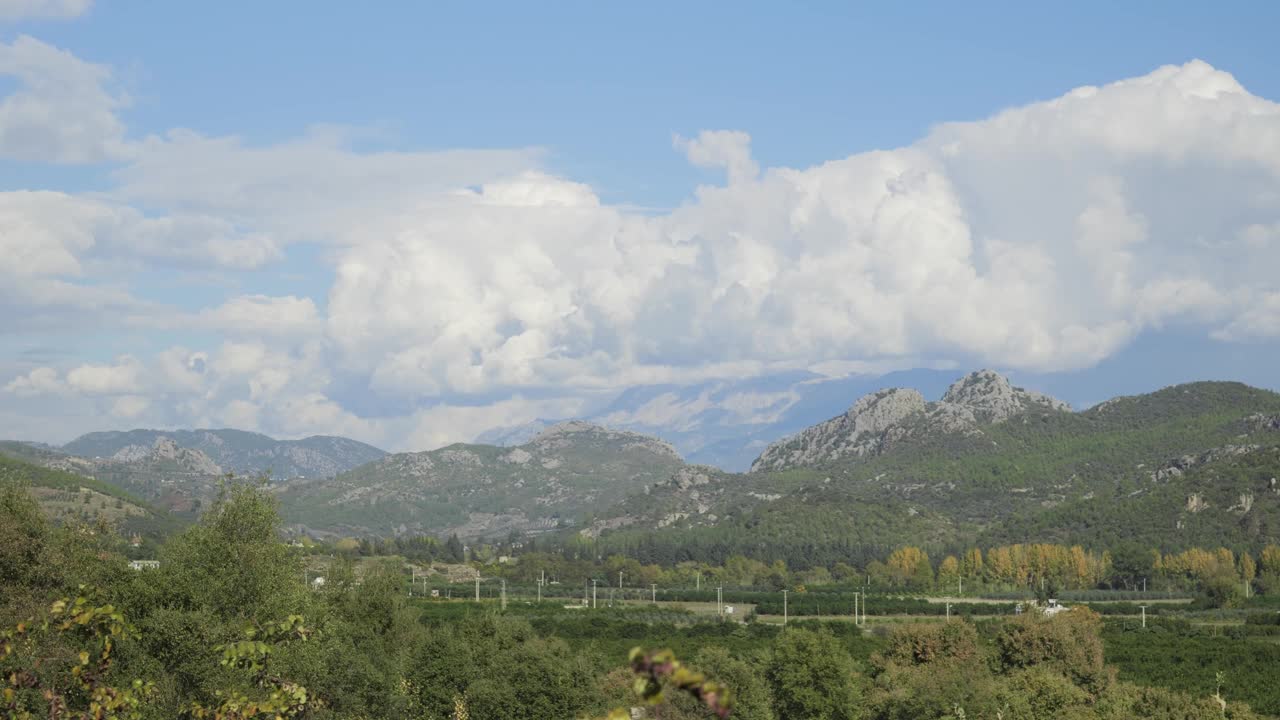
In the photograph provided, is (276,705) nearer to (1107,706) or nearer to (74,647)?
(74,647)

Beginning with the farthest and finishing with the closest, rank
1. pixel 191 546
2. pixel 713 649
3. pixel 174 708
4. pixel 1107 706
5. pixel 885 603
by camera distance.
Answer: pixel 885 603
pixel 713 649
pixel 1107 706
pixel 191 546
pixel 174 708

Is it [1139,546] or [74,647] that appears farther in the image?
[1139,546]

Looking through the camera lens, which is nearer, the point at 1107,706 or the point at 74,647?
the point at 74,647

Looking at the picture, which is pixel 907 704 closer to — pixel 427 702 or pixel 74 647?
pixel 427 702

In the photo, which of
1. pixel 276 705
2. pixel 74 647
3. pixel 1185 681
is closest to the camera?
pixel 276 705

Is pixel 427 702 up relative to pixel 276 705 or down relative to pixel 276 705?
down

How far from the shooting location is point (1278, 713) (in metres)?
67.4

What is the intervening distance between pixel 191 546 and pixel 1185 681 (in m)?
66.5

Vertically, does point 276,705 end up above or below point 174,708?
above

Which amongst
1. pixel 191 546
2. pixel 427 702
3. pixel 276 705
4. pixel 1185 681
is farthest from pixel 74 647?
pixel 1185 681

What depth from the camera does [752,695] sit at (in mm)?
62281

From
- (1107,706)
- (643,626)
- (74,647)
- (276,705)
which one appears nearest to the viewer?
(276,705)

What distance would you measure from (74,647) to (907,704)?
143ft

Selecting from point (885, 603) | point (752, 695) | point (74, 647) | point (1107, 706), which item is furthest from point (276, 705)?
point (885, 603)
